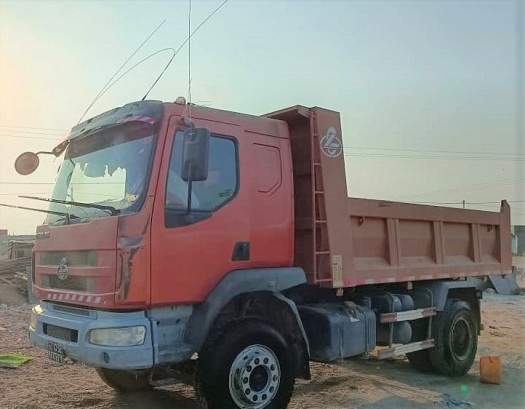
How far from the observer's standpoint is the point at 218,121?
17.4ft

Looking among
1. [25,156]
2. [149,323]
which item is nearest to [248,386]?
[149,323]

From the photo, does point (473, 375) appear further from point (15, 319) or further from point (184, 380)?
point (15, 319)

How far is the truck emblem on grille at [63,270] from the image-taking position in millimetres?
5090

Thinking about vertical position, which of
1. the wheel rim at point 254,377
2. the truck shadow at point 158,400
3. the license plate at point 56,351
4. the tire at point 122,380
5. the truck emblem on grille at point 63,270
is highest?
the truck emblem on grille at point 63,270

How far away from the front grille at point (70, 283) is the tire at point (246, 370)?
1145 millimetres

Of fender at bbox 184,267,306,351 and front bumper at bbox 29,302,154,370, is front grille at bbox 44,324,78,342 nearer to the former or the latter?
front bumper at bbox 29,302,154,370

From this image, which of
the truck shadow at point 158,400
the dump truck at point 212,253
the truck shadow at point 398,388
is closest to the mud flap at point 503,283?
the truck shadow at point 398,388

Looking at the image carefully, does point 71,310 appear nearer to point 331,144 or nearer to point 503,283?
point 331,144

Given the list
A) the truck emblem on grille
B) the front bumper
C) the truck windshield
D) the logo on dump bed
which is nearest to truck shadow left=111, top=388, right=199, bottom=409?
the front bumper

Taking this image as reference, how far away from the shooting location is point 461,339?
26.0 ft

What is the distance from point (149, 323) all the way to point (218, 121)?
1.98m

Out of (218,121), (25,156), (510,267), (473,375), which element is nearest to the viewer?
(218,121)

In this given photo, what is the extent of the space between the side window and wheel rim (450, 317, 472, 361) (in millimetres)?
4305

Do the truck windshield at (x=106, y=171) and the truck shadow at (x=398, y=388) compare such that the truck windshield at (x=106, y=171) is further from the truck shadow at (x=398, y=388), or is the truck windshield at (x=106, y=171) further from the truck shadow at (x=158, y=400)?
the truck shadow at (x=398, y=388)
